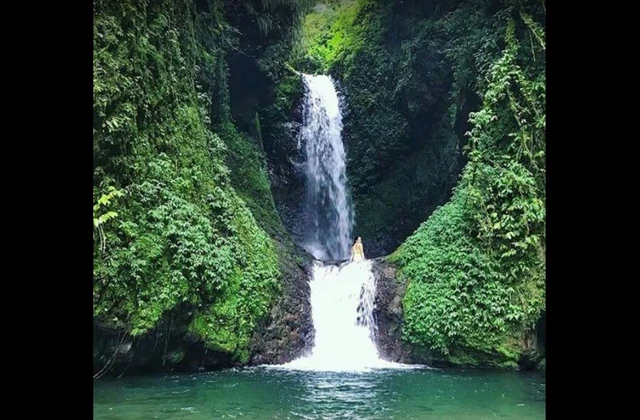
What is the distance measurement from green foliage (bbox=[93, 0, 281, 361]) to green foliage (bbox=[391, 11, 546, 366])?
138 inches

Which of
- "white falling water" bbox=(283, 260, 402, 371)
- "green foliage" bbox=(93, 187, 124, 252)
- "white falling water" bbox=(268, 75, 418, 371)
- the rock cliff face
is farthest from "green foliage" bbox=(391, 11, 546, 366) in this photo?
"green foliage" bbox=(93, 187, 124, 252)

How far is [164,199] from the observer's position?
10930mm

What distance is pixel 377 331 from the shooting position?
12789 mm

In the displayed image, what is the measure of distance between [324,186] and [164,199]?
859 centimetres

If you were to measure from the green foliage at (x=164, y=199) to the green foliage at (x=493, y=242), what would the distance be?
3498 millimetres

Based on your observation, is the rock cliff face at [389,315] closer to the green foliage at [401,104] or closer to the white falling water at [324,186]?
the green foliage at [401,104]

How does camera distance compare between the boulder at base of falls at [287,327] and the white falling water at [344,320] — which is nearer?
the boulder at base of falls at [287,327]

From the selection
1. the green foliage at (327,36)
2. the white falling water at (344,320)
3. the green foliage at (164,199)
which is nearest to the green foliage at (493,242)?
the white falling water at (344,320)

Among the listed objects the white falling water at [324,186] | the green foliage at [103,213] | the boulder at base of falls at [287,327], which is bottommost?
the boulder at base of falls at [287,327]

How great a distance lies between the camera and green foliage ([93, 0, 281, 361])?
9.78 m

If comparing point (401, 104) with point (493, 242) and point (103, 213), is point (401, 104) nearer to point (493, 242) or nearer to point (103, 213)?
point (493, 242)

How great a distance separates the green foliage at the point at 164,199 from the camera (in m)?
9.78

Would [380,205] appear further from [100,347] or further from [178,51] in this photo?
[100,347]
